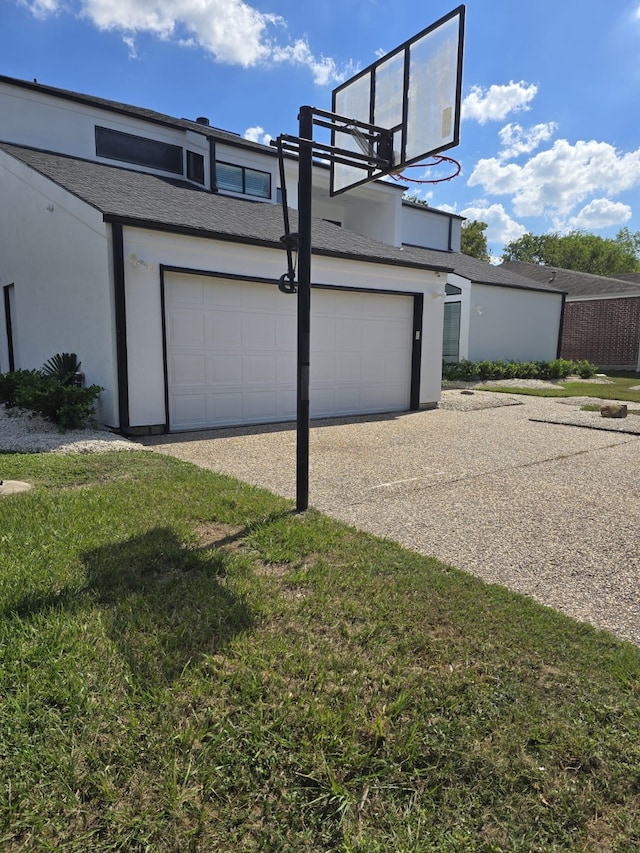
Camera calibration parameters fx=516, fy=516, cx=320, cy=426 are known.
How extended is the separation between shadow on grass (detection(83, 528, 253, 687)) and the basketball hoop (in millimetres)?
4087

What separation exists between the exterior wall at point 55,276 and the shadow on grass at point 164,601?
4.80 metres

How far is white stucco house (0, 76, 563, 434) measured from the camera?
769 cm

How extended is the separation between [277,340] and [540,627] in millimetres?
7363

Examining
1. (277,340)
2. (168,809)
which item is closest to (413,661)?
(168,809)

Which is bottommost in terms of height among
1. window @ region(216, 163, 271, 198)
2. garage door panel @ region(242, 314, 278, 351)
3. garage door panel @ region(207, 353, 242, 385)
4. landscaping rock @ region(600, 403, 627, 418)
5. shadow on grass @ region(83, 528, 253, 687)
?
shadow on grass @ region(83, 528, 253, 687)

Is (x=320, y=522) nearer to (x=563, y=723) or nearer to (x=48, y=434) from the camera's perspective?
(x=563, y=723)

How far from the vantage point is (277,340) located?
366 inches

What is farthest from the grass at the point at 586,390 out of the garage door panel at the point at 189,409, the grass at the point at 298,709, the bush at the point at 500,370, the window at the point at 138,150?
the grass at the point at 298,709

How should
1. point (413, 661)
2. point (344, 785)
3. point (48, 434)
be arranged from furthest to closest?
point (48, 434) → point (413, 661) → point (344, 785)

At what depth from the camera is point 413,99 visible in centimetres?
509

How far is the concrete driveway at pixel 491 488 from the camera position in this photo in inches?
134

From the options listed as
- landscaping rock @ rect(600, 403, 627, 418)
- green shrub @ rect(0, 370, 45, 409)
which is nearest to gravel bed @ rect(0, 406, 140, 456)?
green shrub @ rect(0, 370, 45, 409)

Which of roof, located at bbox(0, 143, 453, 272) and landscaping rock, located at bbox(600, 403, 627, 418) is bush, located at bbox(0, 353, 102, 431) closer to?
roof, located at bbox(0, 143, 453, 272)

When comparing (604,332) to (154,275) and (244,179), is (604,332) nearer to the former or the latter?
(244,179)
